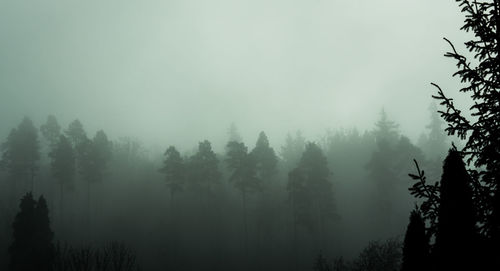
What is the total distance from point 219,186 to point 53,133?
1633 inches

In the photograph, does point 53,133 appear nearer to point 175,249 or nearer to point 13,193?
point 13,193

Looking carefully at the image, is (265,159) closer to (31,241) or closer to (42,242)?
(42,242)

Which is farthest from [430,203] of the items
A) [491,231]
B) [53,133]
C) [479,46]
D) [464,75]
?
[53,133]

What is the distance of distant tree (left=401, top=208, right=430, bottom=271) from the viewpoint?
9.30 m

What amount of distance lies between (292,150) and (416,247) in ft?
258

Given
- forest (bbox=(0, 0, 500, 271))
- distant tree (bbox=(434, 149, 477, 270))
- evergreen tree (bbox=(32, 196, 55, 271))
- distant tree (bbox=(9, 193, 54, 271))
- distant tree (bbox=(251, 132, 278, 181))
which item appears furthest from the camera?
distant tree (bbox=(251, 132, 278, 181))

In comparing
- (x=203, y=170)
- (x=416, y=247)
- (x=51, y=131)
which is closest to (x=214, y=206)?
(x=203, y=170)

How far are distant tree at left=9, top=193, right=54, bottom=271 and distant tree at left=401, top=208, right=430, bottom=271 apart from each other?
38064 mm

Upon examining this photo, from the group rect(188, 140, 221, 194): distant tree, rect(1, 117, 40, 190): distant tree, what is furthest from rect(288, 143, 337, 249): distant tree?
rect(1, 117, 40, 190): distant tree

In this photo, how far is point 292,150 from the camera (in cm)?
8812

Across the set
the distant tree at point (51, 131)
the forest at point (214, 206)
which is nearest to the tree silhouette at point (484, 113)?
the forest at point (214, 206)

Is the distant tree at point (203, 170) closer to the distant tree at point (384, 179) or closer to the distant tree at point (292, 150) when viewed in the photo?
the distant tree at point (292, 150)

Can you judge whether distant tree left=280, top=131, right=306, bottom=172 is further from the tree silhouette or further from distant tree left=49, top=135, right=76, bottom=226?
the tree silhouette

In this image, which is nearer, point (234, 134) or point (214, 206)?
point (214, 206)
